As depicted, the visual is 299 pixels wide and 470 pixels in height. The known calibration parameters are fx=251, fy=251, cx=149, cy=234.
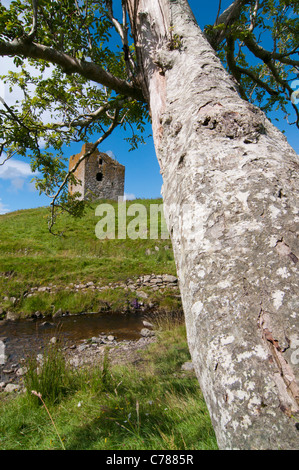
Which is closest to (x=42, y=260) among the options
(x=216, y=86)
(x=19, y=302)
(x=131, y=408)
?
(x=19, y=302)

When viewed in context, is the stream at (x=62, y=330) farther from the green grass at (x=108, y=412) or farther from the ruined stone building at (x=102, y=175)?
the ruined stone building at (x=102, y=175)

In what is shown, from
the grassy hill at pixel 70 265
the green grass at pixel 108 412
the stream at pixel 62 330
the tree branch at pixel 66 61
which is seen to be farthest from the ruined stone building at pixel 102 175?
the green grass at pixel 108 412

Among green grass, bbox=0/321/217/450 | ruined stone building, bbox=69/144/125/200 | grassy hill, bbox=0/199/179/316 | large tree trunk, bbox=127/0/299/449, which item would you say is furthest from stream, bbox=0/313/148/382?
ruined stone building, bbox=69/144/125/200

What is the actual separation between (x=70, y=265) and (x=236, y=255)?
46.4ft

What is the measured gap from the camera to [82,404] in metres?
3.45

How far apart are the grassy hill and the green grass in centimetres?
560

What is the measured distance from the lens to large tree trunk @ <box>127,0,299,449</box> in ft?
2.47

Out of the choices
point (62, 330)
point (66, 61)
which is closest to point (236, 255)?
point (66, 61)

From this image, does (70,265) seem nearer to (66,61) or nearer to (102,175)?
(66,61)

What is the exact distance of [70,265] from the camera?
14.2 m

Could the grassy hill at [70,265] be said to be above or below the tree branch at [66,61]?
below

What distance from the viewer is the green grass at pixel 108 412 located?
233 cm

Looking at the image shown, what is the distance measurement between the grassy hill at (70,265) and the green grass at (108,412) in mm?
5604

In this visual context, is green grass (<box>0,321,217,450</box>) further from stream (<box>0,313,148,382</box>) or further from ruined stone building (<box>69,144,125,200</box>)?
ruined stone building (<box>69,144,125,200</box>)
